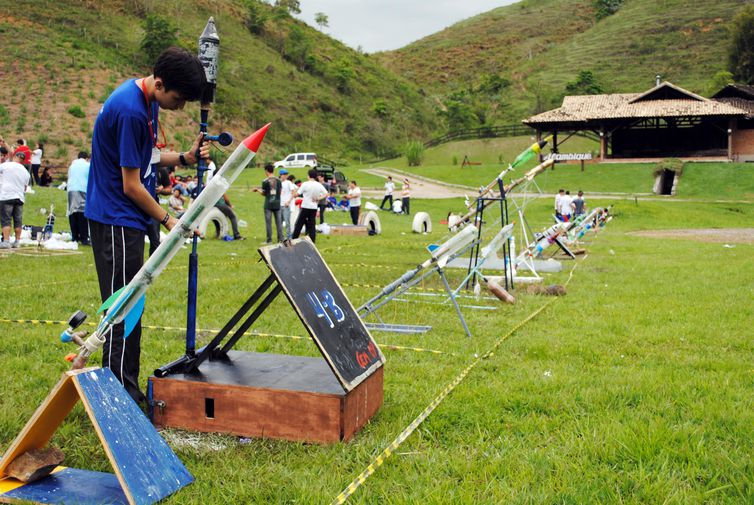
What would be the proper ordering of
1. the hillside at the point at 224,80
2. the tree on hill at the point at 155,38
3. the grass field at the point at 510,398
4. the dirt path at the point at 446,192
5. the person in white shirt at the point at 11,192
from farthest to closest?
the tree on hill at the point at 155,38, the hillside at the point at 224,80, the dirt path at the point at 446,192, the person in white shirt at the point at 11,192, the grass field at the point at 510,398

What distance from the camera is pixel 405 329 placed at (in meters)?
6.52

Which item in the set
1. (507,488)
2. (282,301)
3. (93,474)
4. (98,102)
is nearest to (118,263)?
(93,474)

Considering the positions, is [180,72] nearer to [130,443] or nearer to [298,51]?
[130,443]

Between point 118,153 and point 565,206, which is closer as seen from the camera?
point 118,153

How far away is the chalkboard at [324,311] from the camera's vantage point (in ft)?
11.5

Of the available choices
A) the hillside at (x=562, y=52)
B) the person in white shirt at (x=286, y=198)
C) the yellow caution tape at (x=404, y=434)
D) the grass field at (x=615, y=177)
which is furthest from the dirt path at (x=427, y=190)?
→ the yellow caution tape at (x=404, y=434)

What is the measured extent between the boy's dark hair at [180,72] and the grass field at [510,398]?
5.81 ft

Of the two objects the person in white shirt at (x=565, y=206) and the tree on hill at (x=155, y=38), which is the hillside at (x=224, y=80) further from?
the person in white shirt at (x=565, y=206)

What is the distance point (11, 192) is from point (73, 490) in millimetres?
10927

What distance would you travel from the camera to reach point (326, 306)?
3865 mm

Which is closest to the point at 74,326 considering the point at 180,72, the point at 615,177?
the point at 180,72

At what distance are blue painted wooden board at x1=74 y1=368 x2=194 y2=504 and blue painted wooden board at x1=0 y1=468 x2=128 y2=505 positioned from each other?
13 cm

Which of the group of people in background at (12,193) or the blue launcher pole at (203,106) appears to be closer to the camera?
the blue launcher pole at (203,106)

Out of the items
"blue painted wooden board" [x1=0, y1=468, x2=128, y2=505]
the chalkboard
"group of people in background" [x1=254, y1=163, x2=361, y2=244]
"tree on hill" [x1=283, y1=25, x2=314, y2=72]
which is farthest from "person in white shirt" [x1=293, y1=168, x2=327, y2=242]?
"tree on hill" [x1=283, y1=25, x2=314, y2=72]
